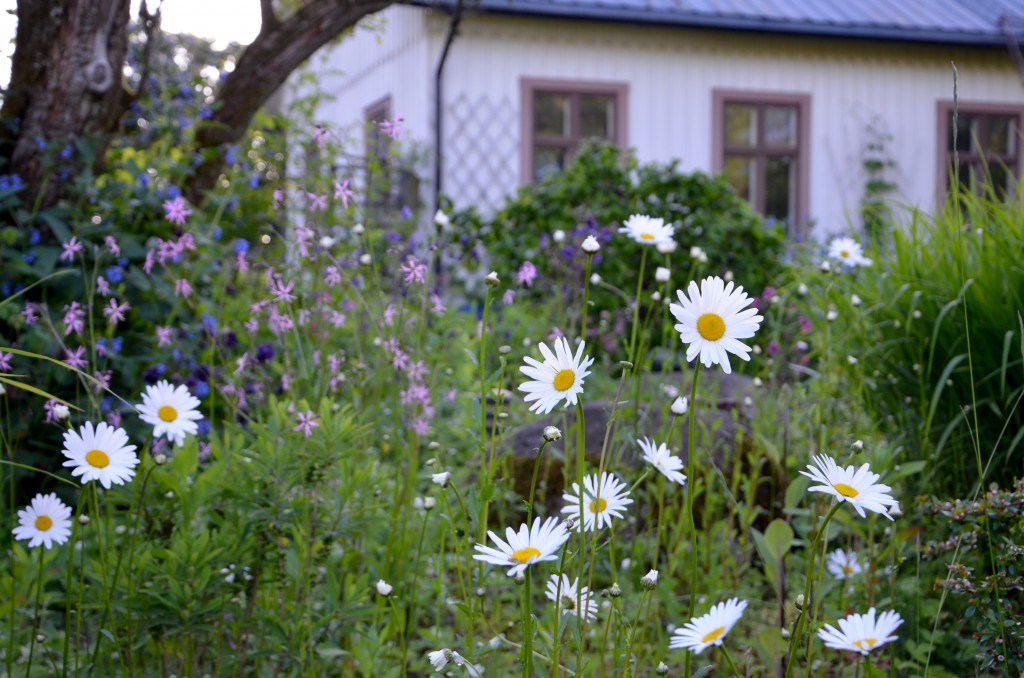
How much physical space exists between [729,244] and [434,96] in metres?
3.38

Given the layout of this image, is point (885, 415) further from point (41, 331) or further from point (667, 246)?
point (41, 331)

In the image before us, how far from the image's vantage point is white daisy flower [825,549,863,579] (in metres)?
2.09

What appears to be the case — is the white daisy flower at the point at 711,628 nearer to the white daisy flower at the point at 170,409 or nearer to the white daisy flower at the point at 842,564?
the white daisy flower at the point at 170,409

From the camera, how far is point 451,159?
28.8ft

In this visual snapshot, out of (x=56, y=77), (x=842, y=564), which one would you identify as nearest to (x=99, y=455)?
(x=842, y=564)

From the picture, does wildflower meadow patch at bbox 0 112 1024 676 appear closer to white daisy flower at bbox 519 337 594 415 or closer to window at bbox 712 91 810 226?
white daisy flower at bbox 519 337 594 415

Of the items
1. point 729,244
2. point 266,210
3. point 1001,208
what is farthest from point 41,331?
point 729,244

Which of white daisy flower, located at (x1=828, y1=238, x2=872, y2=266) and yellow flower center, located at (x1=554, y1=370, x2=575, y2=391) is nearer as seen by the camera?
yellow flower center, located at (x1=554, y1=370, x2=575, y2=391)

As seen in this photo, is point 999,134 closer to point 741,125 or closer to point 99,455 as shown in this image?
point 741,125

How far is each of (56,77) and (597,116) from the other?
6610 mm

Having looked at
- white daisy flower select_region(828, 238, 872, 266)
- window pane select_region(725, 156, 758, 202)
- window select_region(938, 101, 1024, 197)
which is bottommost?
white daisy flower select_region(828, 238, 872, 266)

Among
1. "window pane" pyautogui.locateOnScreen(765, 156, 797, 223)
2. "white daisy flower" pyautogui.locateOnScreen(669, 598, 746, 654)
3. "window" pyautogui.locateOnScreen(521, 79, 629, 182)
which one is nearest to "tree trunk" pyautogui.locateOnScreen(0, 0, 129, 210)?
"white daisy flower" pyautogui.locateOnScreen(669, 598, 746, 654)

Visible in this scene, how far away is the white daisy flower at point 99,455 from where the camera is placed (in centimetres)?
128

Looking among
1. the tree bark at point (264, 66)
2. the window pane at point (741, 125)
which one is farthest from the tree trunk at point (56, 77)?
the window pane at point (741, 125)
